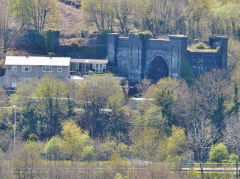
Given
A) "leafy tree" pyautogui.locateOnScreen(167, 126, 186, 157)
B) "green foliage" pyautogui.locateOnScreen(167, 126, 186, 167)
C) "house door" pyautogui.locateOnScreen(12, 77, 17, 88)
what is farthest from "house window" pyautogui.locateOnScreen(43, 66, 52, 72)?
"leafy tree" pyautogui.locateOnScreen(167, 126, 186, 157)

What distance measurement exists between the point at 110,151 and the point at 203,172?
7.23m

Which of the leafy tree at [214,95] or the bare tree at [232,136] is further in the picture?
the leafy tree at [214,95]

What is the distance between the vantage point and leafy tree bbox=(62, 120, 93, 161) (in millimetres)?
54219

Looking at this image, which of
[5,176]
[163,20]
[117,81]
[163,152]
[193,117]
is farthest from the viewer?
[163,20]

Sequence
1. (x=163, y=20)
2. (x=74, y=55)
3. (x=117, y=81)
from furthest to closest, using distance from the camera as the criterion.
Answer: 1. (x=163, y=20)
2. (x=74, y=55)
3. (x=117, y=81)

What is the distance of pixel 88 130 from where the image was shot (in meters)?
60.8

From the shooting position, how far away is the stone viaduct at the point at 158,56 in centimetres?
6619

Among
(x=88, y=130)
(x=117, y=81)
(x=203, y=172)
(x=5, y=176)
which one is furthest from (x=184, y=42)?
(x=5, y=176)

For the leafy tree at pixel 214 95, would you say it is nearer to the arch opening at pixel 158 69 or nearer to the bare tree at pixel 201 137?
the bare tree at pixel 201 137

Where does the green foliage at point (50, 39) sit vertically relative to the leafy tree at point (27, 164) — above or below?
above

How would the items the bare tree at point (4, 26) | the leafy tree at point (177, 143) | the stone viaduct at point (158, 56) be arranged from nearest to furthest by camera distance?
1. the leafy tree at point (177, 143)
2. the stone viaduct at point (158, 56)
3. the bare tree at point (4, 26)

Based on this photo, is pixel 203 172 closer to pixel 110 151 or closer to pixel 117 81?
pixel 110 151

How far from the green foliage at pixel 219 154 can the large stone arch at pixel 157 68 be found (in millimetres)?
13478

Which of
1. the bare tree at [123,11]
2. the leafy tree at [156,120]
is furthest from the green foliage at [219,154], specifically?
the bare tree at [123,11]
